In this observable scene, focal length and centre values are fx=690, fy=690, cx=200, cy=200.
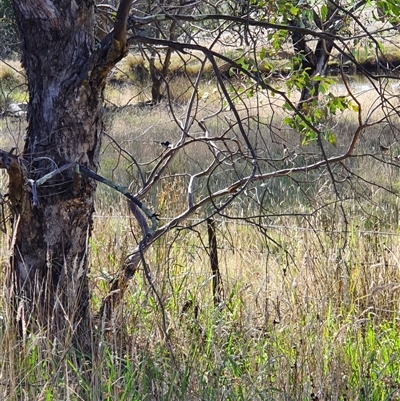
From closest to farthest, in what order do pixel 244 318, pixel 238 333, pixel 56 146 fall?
pixel 56 146
pixel 238 333
pixel 244 318

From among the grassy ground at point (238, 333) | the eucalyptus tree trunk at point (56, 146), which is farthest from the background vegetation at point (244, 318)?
the eucalyptus tree trunk at point (56, 146)

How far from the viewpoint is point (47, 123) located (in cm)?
275

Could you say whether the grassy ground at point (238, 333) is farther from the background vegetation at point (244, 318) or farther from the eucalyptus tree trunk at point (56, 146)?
the eucalyptus tree trunk at point (56, 146)

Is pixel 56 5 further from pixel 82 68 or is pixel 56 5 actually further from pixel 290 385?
pixel 290 385

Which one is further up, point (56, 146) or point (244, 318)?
point (56, 146)

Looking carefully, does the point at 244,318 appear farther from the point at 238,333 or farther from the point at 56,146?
the point at 56,146

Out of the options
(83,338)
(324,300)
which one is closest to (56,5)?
(83,338)

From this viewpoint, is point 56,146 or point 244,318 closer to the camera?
point 56,146

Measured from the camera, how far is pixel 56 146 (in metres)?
2.76

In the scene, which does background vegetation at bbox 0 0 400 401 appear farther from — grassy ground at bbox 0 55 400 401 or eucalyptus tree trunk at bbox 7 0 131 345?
eucalyptus tree trunk at bbox 7 0 131 345

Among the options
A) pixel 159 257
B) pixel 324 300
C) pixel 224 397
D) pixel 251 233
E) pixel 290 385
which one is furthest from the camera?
pixel 251 233

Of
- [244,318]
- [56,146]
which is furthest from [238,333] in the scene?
[56,146]

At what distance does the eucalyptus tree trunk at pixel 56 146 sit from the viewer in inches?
105

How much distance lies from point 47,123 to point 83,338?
93 centimetres
